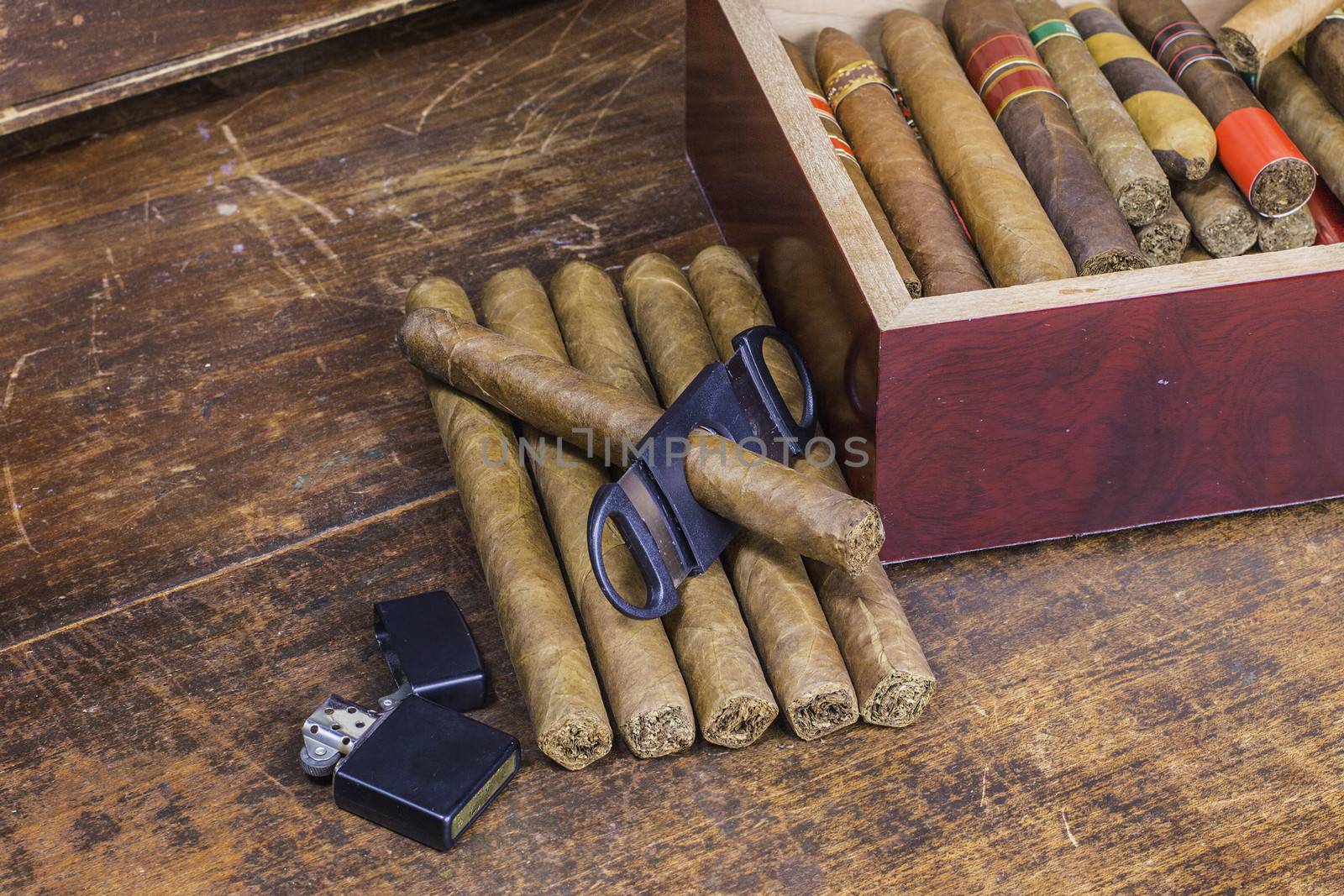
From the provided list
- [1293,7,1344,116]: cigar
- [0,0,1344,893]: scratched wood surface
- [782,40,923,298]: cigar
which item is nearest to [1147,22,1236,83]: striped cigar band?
[1293,7,1344,116]: cigar

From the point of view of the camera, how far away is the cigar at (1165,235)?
80.4 inches

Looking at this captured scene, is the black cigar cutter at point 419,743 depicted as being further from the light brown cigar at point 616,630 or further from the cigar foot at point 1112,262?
the cigar foot at point 1112,262

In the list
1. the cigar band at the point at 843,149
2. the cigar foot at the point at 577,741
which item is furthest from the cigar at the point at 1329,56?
the cigar foot at the point at 577,741

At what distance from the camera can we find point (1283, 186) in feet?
6.70

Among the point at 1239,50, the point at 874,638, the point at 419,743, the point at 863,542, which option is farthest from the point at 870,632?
the point at 1239,50

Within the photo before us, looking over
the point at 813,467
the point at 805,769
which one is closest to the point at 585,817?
the point at 805,769

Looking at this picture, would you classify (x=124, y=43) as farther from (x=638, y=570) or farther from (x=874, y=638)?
(x=874, y=638)

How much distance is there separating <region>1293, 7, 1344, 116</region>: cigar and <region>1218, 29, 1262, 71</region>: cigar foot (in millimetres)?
123

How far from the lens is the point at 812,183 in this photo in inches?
72.4

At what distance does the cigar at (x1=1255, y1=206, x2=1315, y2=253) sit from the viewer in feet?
6.82

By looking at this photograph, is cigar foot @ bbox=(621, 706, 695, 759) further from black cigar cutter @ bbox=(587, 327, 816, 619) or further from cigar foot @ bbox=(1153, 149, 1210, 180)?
cigar foot @ bbox=(1153, 149, 1210, 180)

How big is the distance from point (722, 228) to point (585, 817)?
45.5 inches

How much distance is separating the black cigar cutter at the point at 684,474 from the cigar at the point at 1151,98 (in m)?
0.67

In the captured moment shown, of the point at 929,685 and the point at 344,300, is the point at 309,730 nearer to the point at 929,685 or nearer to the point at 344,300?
the point at 929,685
